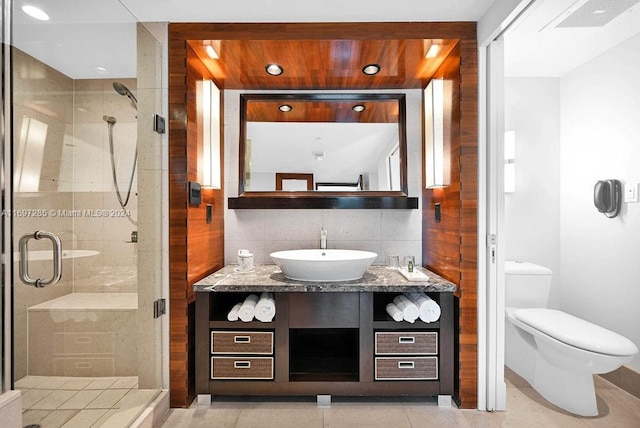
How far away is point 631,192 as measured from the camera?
2.05m

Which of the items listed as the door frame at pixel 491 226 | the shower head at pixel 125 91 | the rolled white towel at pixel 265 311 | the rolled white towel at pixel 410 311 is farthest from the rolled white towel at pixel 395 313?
the shower head at pixel 125 91

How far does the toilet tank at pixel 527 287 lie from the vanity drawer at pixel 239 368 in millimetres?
1726

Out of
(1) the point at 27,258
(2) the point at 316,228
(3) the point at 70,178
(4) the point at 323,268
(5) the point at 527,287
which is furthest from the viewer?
(2) the point at 316,228

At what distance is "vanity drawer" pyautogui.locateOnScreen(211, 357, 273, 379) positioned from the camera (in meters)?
1.87

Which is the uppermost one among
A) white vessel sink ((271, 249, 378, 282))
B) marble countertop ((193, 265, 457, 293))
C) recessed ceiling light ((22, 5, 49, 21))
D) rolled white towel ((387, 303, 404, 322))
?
recessed ceiling light ((22, 5, 49, 21))

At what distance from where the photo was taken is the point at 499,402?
1.82 meters

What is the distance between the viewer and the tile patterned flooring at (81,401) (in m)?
1.20

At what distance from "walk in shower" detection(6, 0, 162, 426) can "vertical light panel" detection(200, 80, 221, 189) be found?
307mm

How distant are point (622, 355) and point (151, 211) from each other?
2566 millimetres

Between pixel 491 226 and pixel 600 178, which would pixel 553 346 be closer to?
pixel 491 226

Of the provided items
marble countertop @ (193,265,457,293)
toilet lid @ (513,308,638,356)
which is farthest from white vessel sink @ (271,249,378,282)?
toilet lid @ (513,308,638,356)

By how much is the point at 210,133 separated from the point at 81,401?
158 cm

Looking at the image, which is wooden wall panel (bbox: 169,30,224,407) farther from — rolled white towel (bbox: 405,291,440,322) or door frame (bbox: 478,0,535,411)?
door frame (bbox: 478,0,535,411)

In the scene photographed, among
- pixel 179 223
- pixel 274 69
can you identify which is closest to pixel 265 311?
pixel 179 223
